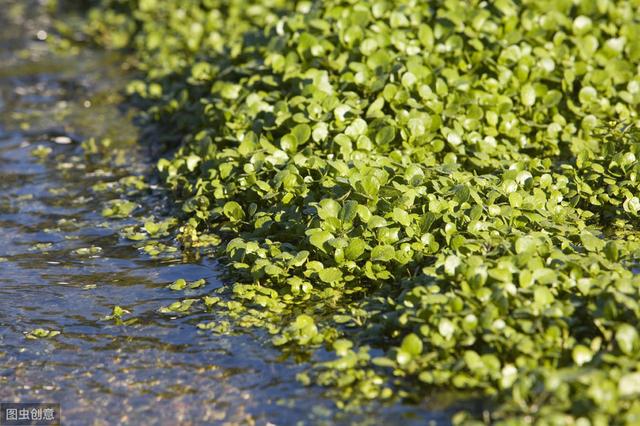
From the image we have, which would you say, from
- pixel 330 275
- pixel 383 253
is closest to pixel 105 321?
pixel 330 275

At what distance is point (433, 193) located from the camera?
5.11 meters

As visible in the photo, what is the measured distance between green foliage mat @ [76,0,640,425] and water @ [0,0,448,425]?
236mm

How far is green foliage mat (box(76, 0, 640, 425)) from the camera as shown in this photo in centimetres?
402

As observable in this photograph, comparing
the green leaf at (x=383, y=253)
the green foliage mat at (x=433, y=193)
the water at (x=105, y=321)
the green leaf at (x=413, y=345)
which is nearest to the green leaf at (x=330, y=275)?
the green foliage mat at (x=433, y=193)

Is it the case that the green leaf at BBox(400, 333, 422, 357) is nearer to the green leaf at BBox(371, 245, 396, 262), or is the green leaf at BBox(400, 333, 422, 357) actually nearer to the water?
the water

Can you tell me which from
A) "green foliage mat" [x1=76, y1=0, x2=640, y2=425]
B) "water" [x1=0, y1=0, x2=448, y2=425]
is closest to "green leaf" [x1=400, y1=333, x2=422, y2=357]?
"green foliage mat" [x1=76, y1=0, x2=640, y2=425]

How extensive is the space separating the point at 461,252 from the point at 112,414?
1.91m

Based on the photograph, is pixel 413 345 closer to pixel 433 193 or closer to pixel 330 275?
pixel 330 275

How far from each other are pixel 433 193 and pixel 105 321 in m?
1.99

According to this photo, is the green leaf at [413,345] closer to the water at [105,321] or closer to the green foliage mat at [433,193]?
the green foliage mat at [433,193]

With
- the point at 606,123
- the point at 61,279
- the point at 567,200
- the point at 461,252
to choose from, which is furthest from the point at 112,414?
the point at 606,123

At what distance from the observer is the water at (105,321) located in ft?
13.6

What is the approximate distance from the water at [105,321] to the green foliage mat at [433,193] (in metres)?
0.24

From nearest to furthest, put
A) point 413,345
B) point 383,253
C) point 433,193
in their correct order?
point 413,345 < point 383,253 < point 433,193
